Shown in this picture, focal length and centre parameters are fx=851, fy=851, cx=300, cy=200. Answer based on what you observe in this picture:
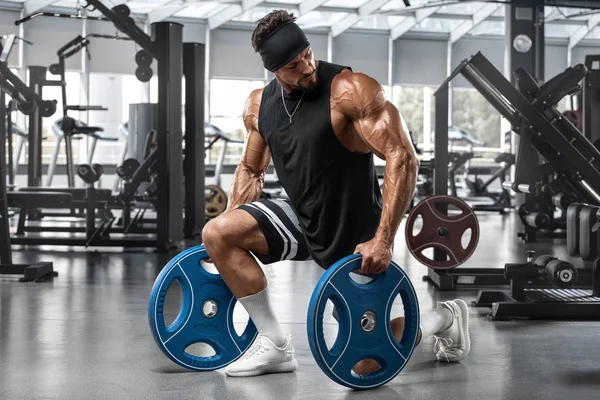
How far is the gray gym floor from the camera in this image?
7.15ft

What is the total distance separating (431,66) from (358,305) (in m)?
12.5

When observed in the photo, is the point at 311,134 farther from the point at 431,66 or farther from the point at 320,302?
the point at 431,66

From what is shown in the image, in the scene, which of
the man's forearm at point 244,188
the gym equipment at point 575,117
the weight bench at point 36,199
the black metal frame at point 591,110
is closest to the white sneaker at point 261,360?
the man's forearm at point 244,188

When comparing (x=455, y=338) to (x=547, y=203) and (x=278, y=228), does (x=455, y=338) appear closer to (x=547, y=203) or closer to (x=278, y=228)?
(x=278, y=228)

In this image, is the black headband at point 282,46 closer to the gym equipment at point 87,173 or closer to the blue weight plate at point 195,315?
the blue weight plate at point 195,315

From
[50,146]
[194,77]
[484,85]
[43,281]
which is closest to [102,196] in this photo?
[194,77]

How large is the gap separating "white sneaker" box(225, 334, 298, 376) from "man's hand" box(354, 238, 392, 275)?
1.28 feet

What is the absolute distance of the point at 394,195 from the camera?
213 centimetres

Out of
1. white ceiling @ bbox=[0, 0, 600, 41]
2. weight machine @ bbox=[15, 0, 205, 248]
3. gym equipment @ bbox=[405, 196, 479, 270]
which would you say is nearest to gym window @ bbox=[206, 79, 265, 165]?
white ceiling @ bbox=[0, 0, 600, 41]

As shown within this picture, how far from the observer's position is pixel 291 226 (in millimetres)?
2309

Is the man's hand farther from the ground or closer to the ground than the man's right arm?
closer to the ground

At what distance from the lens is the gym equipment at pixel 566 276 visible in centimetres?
320

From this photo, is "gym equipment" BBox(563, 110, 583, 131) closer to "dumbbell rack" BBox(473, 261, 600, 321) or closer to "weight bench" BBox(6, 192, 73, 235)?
"dumbbell rack" BBox(473, 261, 600, 321)

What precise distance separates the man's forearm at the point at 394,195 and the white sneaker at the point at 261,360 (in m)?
0.46
